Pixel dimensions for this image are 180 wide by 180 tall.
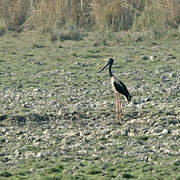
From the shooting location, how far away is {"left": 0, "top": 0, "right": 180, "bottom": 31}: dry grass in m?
19.6

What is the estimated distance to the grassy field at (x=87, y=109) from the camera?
8.30m

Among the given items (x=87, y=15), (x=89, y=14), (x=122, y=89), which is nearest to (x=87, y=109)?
(x=122, y=89)

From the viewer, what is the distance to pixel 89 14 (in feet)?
70.6

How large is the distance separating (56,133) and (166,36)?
1163cm

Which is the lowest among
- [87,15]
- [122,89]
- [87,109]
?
[87,109]

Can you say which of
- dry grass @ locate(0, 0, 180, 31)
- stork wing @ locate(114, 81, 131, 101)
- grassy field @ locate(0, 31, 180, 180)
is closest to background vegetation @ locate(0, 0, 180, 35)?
dry grass @ locate(0, 0, 180, 31)

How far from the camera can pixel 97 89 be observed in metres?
14.3

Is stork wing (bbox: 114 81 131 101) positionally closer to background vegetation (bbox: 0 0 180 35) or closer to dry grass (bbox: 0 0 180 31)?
dry grass (bbox: 0 0 180 31)

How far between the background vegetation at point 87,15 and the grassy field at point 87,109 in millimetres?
459

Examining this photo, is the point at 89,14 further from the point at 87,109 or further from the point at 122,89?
the point at 122,89

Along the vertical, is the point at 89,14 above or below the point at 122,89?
above

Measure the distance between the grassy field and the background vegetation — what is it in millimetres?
459

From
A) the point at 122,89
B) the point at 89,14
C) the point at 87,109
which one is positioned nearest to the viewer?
the point at 122,89

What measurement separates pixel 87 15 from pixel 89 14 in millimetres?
170
